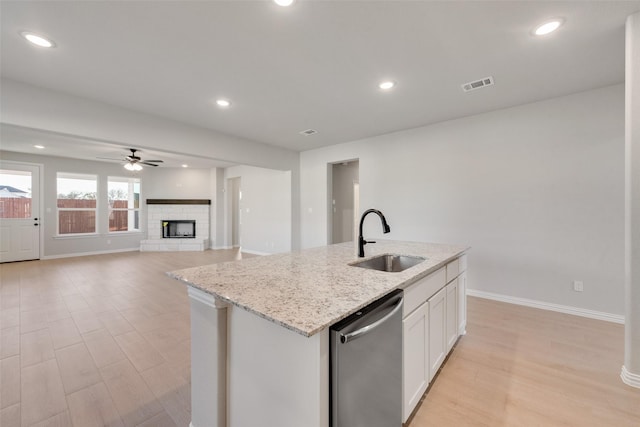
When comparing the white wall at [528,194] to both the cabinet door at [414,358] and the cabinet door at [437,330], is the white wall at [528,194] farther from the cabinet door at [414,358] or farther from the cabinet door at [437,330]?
the cabinet door at [414,358]

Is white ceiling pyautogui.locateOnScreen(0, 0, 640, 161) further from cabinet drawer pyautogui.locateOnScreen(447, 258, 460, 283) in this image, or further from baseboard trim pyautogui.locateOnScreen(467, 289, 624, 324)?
baseboard trim pyautogui.locateOnScreen(467, 289, 624, 324)

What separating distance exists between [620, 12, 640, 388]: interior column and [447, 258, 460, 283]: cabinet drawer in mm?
1098

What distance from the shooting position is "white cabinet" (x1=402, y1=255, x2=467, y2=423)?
56.5 inches

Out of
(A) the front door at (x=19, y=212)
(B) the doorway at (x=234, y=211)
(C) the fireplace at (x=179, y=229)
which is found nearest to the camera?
(A) the front door at (x=19, y=212)

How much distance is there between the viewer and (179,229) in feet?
27.1

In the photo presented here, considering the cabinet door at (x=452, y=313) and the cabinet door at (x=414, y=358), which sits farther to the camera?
the cabinet door at (x=452, y=313)

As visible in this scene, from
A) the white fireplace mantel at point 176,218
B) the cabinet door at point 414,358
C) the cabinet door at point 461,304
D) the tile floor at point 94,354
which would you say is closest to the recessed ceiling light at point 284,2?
the cabinet door at point 414,358

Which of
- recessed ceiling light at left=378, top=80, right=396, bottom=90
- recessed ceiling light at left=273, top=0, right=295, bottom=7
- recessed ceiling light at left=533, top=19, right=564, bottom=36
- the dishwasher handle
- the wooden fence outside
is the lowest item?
the dishwasher handle

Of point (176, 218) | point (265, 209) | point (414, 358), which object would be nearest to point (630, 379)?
point (414, 358)

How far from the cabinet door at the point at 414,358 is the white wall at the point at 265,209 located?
470 cm

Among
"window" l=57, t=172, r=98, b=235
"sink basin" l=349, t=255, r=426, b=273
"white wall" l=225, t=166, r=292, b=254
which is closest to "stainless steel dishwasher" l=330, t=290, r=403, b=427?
"sink basin" l=349, t=255, r=426, b=273

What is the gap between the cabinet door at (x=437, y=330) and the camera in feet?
5.66

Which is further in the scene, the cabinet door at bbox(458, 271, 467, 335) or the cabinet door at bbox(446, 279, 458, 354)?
the cabinet door at bbox(458, 271, 467, 335)

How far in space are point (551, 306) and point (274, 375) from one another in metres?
3.77
